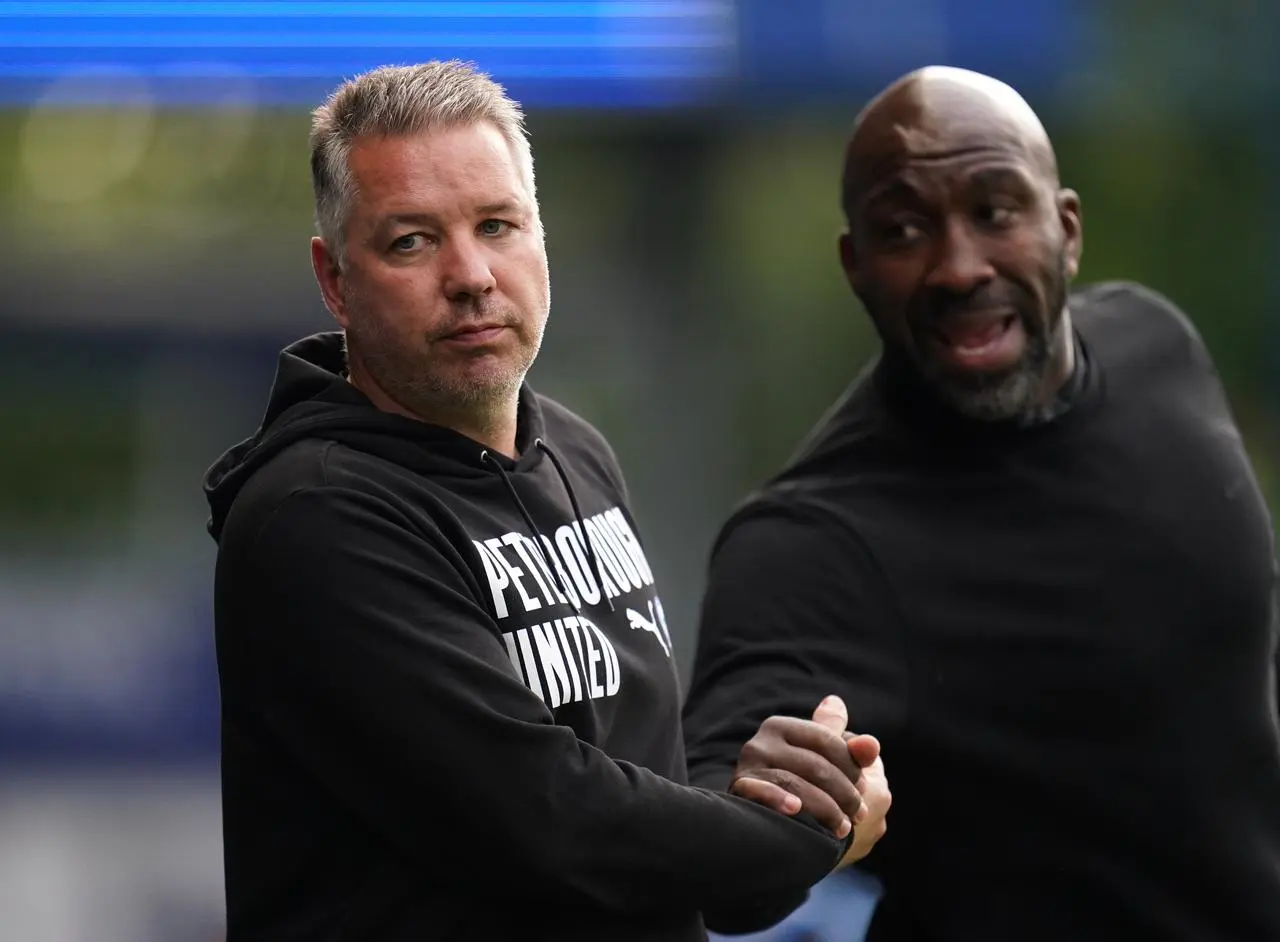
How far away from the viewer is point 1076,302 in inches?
127

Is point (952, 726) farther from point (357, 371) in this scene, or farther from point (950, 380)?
point (357, 371)

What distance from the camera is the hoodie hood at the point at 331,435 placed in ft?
6.98

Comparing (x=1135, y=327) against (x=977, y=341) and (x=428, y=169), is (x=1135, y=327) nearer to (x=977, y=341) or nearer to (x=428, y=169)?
(x=977, y=341)

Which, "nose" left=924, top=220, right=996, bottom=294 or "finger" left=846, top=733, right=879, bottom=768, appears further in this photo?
"nose" left=924, top=220, right=996, bottom=294

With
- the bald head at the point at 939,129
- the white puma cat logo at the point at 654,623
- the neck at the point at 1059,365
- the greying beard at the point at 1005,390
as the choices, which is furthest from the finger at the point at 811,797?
the bald head at the point at 939,129

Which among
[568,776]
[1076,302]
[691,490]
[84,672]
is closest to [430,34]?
[691,490]

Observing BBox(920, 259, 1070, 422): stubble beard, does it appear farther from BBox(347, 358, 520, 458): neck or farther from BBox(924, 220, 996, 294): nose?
BBox(347, 358, 520, 458): neck

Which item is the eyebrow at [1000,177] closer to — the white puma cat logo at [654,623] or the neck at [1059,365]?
the neck at [1059,365]

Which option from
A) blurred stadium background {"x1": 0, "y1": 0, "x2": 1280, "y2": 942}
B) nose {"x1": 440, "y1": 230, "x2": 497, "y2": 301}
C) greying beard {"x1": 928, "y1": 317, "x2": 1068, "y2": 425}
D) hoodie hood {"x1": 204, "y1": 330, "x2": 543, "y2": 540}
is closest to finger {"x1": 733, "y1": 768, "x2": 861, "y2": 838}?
hoodie hood {"x1": 204, "y1": 330, "x2": 543, "y2": 540}

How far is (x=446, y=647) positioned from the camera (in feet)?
6.43

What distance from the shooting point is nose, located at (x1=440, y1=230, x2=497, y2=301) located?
7.00ft

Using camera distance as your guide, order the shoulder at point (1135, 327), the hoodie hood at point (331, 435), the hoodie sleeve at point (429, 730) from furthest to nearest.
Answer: the shoulder at point (1135, 327) → the hoodie hood at point (331, 435) → the hoodie sleeve at point (429, 730)

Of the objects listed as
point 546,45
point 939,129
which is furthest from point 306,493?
point 546,45

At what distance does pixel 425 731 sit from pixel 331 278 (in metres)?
0.61
